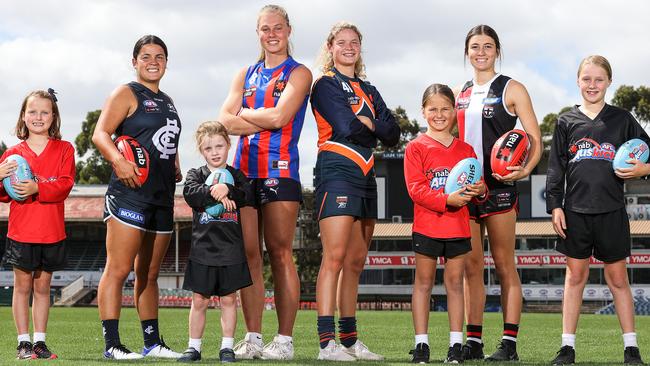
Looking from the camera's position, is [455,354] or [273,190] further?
[273,190]

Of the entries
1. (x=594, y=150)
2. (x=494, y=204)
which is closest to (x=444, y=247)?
(x=494, y=204)

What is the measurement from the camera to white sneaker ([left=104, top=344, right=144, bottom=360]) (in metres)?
6.34

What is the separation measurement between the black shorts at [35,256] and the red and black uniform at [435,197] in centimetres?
270

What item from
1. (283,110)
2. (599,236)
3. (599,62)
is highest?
(599,62)

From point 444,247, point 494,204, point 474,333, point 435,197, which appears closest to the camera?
point 435,197

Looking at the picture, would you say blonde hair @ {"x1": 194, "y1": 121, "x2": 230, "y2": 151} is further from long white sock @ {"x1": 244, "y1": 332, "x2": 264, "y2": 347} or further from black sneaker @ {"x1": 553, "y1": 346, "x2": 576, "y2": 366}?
black sneaker @ {"x1": 553, "y1": 346, "x2": 576, "y2": 366}

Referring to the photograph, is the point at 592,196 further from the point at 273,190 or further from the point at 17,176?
the point at 17,176

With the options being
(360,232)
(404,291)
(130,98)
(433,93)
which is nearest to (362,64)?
(433,93)

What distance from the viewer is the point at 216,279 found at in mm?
6211

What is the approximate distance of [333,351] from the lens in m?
6.30

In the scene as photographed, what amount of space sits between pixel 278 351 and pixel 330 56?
→ 7.30 feet

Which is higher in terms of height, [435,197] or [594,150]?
[594,150]

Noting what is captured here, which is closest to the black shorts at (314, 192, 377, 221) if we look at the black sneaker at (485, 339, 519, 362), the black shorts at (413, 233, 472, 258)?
the black shorts at (413, 233, 472, 258)

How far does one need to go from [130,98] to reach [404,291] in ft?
153
